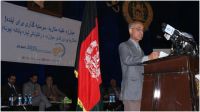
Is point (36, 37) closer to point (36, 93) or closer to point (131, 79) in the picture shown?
point (36, 93)

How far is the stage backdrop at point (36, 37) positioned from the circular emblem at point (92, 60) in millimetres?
3184

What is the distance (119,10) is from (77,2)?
139 centimetres

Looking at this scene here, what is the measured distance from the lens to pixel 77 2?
24.7 feet

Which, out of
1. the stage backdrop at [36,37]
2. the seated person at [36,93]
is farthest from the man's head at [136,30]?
the seated person at [36,93]

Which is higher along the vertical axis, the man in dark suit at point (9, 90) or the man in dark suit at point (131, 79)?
the man in dark suit at point (131, 79)

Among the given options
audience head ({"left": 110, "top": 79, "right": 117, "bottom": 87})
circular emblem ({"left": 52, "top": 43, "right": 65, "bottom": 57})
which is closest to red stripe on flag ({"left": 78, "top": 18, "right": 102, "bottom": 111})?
circular emblem ({"left": 52, "top": 43, "right": 65, "bottom": 57})

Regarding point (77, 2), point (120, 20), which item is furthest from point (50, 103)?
point (120, 20)

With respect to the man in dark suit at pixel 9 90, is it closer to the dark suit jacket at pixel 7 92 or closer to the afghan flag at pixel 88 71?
the dark suit jacket at pixel 7 92

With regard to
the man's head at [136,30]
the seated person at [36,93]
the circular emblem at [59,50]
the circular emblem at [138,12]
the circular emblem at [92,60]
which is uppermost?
the circular emblem at [138,12]

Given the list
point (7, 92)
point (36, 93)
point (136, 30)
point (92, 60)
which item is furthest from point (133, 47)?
point (36, 93)

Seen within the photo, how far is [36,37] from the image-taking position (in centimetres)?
649

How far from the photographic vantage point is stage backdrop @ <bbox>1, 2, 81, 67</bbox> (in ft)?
19.6

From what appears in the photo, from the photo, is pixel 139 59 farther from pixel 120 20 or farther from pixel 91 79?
pixel 120 20

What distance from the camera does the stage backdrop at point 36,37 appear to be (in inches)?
235
